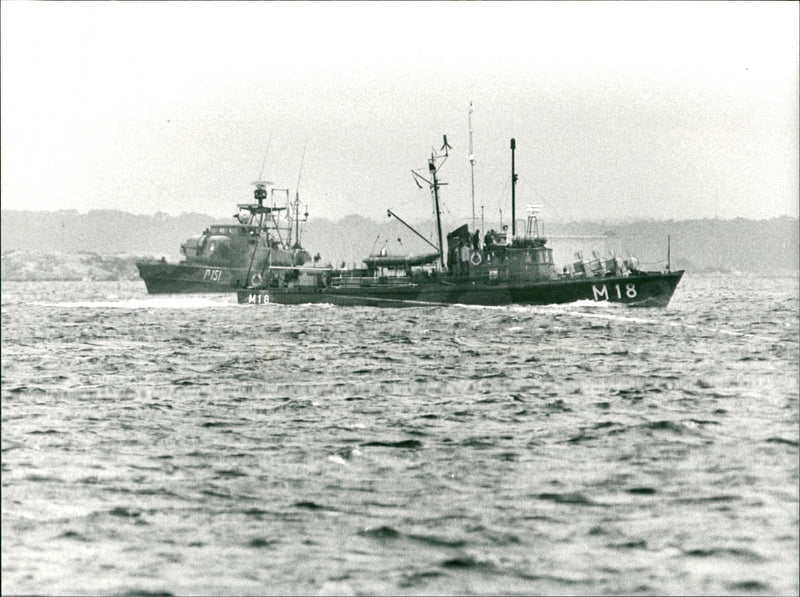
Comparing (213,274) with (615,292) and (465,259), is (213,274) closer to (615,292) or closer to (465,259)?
(465,259)

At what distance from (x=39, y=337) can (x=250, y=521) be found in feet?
87.6

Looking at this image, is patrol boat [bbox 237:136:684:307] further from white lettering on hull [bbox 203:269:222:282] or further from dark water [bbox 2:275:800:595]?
white lettering on hull [bbox 203:269:222:282]

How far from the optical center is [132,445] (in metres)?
11.6

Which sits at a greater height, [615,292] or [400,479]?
[615,292]

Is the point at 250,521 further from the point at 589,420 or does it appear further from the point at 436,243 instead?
the point at 436,243

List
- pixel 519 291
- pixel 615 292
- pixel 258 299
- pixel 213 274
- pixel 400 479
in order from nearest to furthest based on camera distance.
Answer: pixel 400 479
pixel 519 291
pixel 615 292
pixel 258 299
pixel 213 274

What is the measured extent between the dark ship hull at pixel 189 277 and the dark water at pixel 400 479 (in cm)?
7536

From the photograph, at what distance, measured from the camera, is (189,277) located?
97.1 meters

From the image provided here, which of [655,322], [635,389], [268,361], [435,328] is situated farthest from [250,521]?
[655,322]

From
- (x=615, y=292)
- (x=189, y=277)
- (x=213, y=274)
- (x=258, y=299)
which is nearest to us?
(x=615, y=292)

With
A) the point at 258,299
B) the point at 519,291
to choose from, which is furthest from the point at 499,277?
the point at 258,299

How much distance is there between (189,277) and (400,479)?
295 ft

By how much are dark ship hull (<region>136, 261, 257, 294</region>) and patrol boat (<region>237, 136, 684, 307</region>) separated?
4132cm

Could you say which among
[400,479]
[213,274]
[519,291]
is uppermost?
[213,274]
